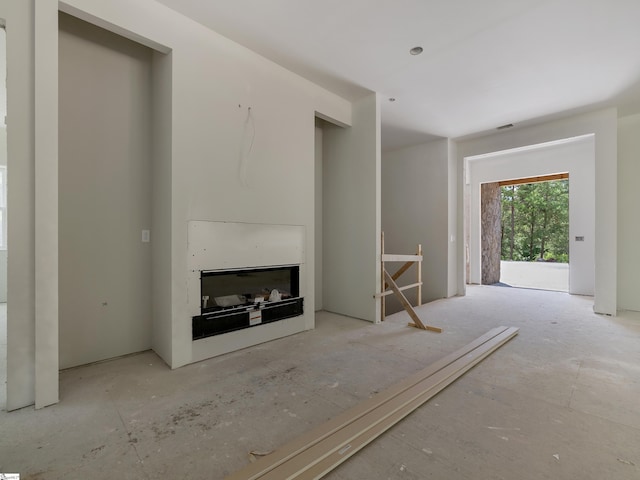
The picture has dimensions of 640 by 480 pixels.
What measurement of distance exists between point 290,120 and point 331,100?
860mm

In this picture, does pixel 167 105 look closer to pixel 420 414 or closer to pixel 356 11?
pixel 356 11

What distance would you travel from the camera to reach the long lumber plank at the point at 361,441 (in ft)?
4.64

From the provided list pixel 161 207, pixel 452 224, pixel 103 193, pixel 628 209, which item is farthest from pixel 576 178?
pixel 103 193

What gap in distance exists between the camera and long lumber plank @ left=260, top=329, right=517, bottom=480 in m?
1.42

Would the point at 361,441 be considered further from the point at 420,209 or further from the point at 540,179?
the point at 540,179

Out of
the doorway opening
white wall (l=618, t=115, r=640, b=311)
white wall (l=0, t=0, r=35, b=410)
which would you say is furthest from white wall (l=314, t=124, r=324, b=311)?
the doorway opening

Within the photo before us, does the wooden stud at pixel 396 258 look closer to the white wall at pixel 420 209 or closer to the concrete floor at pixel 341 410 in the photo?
the concrete floor at pixel 341 410

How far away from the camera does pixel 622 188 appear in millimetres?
4680

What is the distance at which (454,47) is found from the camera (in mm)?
2986

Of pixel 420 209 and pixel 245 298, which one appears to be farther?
pixel 420 209

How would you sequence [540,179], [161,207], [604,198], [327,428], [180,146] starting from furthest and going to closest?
1. [540,179]
2. [604,198]
3. [161,207]
4. [180,146]
5. [327,428]

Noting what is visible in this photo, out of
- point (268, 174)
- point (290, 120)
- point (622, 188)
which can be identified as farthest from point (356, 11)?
point (622, 188)

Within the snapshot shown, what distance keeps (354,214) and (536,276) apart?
7.79 m

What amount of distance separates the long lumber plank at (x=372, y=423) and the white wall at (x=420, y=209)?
3.39 meters
